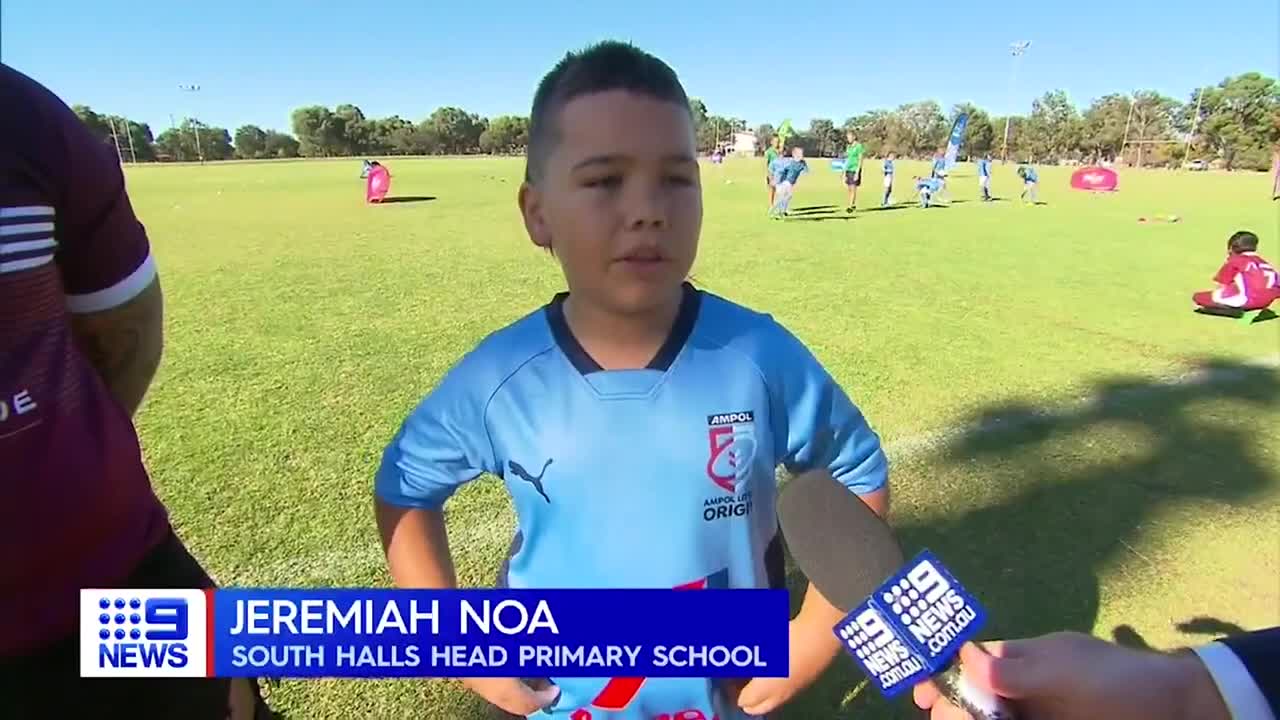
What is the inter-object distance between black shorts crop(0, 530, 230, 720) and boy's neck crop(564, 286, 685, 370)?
0.89 m

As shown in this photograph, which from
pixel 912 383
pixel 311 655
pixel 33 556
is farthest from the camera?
pixel 912 383

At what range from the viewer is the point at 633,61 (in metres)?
1.33

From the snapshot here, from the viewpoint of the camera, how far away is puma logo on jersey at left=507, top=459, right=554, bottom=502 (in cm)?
131

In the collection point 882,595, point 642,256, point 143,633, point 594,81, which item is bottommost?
point 143,633

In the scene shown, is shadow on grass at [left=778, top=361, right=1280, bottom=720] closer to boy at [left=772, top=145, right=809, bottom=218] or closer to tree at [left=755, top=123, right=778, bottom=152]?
boy at [left=772, top=145, right=809, bottom=218]

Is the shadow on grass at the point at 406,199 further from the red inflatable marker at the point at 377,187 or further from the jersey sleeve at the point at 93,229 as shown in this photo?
the jersey sleeve at the point at 93,229

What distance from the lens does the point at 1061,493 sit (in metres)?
3.58

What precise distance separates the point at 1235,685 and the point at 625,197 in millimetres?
1119

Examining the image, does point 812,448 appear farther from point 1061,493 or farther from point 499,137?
point 499,137

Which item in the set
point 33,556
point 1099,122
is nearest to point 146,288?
point 33,556

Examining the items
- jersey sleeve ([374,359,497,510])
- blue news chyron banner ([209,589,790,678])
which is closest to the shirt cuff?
blue news chyron banner ([209,589,790,678])

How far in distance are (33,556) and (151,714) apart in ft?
1.21

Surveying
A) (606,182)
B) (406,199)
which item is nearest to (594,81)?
(606,182)

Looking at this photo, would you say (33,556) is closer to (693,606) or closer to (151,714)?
(151,714)
